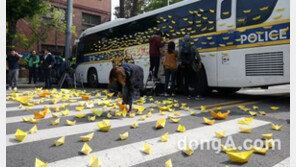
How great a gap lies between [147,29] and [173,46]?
2053 mm

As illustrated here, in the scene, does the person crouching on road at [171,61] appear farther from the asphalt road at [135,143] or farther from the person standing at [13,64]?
the person standing at [13,64]

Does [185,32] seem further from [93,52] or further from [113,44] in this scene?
[93,52]

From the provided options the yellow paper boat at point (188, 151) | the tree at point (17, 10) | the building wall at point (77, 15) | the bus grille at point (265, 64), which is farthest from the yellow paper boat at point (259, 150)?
the building wall at point (77, 15)

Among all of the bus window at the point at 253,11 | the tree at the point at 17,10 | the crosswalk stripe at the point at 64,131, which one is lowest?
the crosswalk stripe at the point at 64,131

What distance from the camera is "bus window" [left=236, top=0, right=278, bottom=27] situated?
604 cm

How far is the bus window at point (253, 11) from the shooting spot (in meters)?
6.04

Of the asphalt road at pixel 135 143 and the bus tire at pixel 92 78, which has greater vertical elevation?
the bus tire at pixel 92 78

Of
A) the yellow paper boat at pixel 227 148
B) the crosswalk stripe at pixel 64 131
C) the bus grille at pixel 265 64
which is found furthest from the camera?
the bus grille at pixel 265 64

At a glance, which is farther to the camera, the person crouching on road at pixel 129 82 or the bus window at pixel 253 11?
the bus window at pixel 253 11

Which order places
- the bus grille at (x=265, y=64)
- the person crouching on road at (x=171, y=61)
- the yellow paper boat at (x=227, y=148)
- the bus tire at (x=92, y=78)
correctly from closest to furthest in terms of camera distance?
the yellow paper boat at (x=227, y=148), the bus grille at (x=265, y=64), the person crouching on road at (x=171, y=61), the bus tire at (x=92, y=78)

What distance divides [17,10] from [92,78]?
5.77 m

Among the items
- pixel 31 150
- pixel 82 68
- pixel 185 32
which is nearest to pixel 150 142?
pixel 31 150

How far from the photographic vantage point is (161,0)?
1046 inches

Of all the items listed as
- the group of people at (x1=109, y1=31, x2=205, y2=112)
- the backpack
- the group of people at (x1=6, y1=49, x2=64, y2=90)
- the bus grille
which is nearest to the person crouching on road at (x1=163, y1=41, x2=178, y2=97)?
the group of people at (x1=109, y1=31, x2=205, y2=112)
